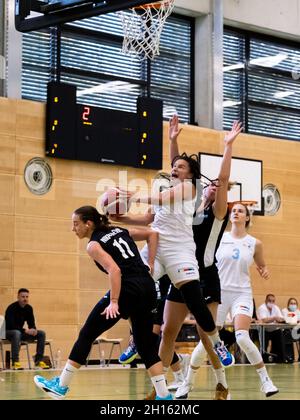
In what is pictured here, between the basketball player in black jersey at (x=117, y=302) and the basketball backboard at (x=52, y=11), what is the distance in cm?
320

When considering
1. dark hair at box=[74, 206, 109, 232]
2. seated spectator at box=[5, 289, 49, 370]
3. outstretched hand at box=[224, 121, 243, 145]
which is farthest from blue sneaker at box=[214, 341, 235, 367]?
seated spectator at box=[5, 289, 49, 370]

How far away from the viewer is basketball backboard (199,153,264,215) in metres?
20.5

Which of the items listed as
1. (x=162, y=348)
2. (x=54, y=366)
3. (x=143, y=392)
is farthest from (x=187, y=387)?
(x=54, y=366)

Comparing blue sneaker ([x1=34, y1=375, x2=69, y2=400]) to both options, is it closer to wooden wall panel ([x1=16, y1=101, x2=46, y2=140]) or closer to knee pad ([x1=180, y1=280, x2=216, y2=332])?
knee pad ([x1=180, y1=280, x2=216, y2=332])

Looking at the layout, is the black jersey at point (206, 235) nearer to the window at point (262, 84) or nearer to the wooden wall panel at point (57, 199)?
the wooden wall panel at point (57, 199)

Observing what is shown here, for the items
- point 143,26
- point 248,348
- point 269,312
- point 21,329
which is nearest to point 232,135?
point 248,348

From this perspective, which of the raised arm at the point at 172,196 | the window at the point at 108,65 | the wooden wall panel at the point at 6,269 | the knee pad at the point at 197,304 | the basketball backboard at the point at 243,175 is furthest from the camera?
the basketball backboard at the point at 243,175

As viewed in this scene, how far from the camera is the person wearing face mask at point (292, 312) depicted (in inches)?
794

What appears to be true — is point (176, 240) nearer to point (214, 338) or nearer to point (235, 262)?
point (214, 338)

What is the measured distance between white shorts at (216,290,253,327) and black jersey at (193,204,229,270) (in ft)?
2.99

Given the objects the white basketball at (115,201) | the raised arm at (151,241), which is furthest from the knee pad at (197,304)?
the white basketball at (115,201)

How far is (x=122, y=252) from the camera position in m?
7.26

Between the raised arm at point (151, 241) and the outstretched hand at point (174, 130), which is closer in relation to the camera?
the raised arm at point (151, 241)
